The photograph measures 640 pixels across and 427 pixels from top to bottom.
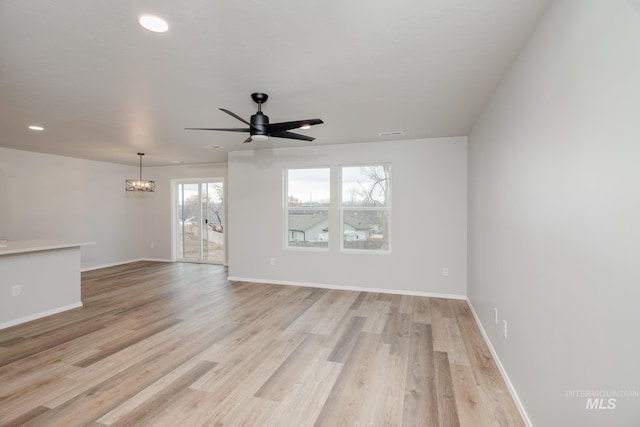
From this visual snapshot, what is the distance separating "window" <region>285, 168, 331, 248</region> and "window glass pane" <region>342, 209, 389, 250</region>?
14.6 inches

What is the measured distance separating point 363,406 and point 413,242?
9.98 feet

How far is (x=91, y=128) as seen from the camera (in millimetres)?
4062

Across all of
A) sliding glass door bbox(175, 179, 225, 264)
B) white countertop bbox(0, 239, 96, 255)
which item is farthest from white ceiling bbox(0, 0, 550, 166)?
sliding glass door bbox(175, 179, 225, 264)

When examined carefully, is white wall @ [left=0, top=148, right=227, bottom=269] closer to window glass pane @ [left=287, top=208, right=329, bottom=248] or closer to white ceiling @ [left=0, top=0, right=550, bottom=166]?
white ceiling @ [left=0, top=0, right=550, bottom=166]

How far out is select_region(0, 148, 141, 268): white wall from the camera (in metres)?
5.45

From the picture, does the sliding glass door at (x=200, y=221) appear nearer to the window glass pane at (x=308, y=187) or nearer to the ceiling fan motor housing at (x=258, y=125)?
the window glass pane at (x=308, y=187)

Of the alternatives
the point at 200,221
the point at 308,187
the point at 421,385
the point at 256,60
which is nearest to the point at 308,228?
the point at 308,187

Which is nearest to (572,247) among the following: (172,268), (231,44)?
(231,44)

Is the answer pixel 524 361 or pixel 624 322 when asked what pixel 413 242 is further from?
pixel 624 322

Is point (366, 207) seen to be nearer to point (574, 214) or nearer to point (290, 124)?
point (290, 124)

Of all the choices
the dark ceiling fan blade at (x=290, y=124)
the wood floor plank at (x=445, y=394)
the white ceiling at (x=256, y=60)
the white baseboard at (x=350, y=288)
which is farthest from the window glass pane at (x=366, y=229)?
the dark ceiling fan blade at (x=290, y=124)

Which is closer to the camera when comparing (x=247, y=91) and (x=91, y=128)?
(x=247, y=91)

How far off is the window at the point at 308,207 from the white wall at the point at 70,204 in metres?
4.71

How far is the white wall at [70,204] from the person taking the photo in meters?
5.45
